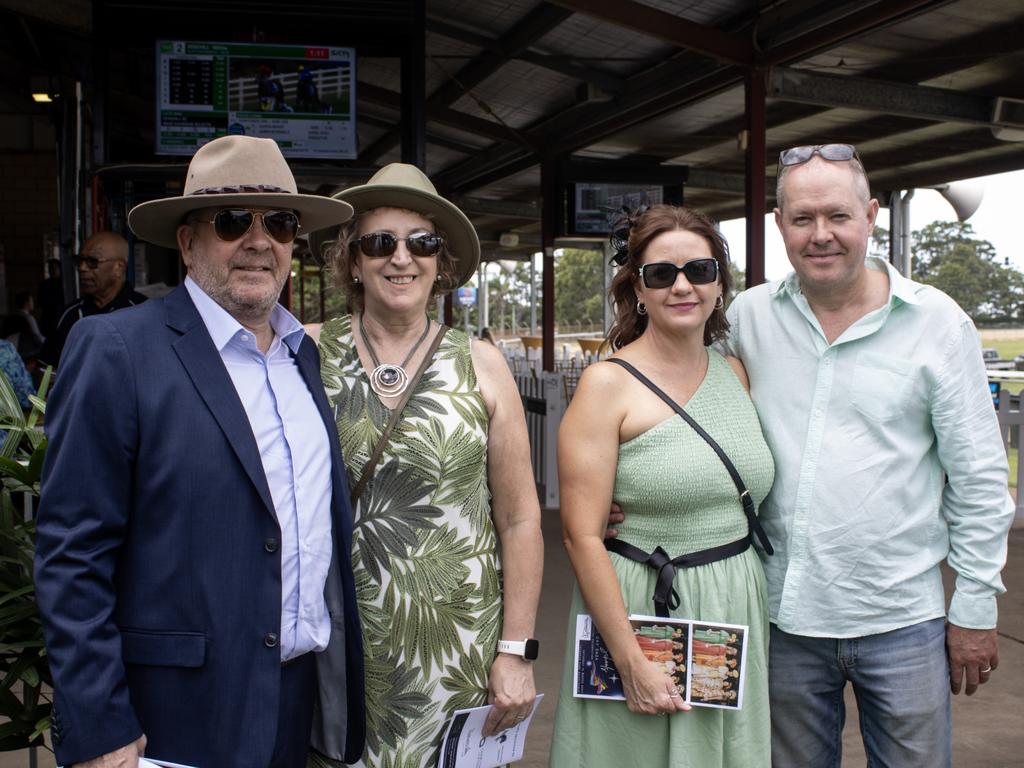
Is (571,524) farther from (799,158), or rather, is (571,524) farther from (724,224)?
(724,224)

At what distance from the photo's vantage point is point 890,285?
2.20m

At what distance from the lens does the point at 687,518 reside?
2115 millimetres

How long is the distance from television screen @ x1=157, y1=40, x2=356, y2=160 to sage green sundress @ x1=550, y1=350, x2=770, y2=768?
515 cm

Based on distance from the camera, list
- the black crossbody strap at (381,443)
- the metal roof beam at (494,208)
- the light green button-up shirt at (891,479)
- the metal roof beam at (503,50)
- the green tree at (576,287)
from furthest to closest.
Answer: the green tree at (576,287)
the metal roof beam at (494,208)
the metal roof beam at (503,50)
the light green button-up shirt at (891,479)
the black crossbody strap at (381,443)

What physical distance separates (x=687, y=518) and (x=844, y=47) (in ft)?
23.7

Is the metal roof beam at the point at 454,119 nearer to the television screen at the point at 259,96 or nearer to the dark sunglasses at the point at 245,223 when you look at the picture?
the television screen at the point at 259,96

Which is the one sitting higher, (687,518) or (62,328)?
(62,328)

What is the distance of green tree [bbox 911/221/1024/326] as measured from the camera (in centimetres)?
5806

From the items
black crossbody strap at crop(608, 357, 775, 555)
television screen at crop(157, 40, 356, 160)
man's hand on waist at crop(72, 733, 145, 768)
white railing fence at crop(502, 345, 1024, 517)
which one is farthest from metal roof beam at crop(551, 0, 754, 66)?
man's hand on waist at crop(72, 733, 145, 768)

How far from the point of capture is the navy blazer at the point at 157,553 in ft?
5.15

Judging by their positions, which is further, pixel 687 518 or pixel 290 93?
pixel 290 93

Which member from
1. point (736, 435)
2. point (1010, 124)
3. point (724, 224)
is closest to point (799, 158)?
point (736, 435)

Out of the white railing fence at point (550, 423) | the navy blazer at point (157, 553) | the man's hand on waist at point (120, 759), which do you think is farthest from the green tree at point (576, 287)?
the man's hand on waist at point (120, 759)

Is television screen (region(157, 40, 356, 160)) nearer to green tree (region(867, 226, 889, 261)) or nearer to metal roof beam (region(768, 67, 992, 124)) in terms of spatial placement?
metal roof beam (region(768, 67, 992, 124))
